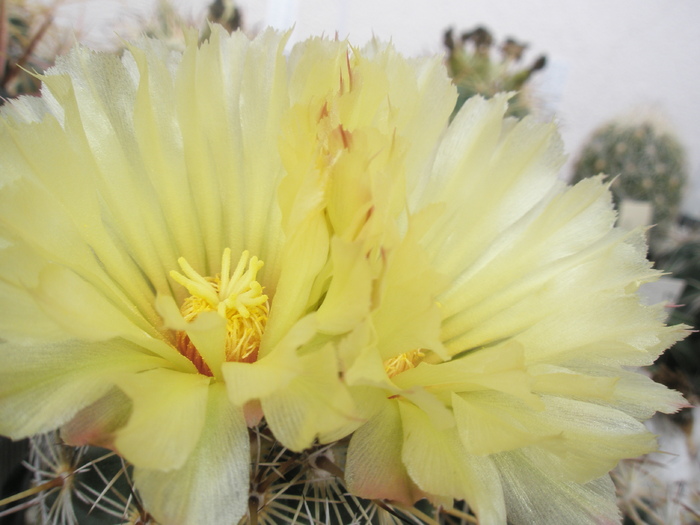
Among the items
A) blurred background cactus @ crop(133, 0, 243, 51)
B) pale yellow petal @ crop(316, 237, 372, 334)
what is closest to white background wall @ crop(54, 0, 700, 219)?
blurred background cactus @ crop(133, 0, 243, 51)

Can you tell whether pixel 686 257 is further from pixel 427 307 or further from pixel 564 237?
pixel 427 307

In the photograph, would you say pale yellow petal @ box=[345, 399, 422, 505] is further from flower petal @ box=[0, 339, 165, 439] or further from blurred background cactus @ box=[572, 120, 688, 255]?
blurred background cactus @ box=[572, 120, 688, 255]

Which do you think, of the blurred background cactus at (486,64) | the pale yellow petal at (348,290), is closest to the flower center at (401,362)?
the pale yellow petal at (348,290)

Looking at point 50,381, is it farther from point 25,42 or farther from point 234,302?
point 25,42

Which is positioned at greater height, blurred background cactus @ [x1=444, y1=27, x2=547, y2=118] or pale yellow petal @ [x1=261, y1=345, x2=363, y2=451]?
blurred background cactus @ [x1=444, y1=27, x2=547, y2=118]

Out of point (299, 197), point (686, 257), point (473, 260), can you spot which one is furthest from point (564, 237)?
point (686, 257)

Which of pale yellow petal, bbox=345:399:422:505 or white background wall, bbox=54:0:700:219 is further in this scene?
white background wall, bbox=54:0:700:219

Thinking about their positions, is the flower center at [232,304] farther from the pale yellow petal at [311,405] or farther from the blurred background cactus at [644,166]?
the blurred background cactus at [644,166]
